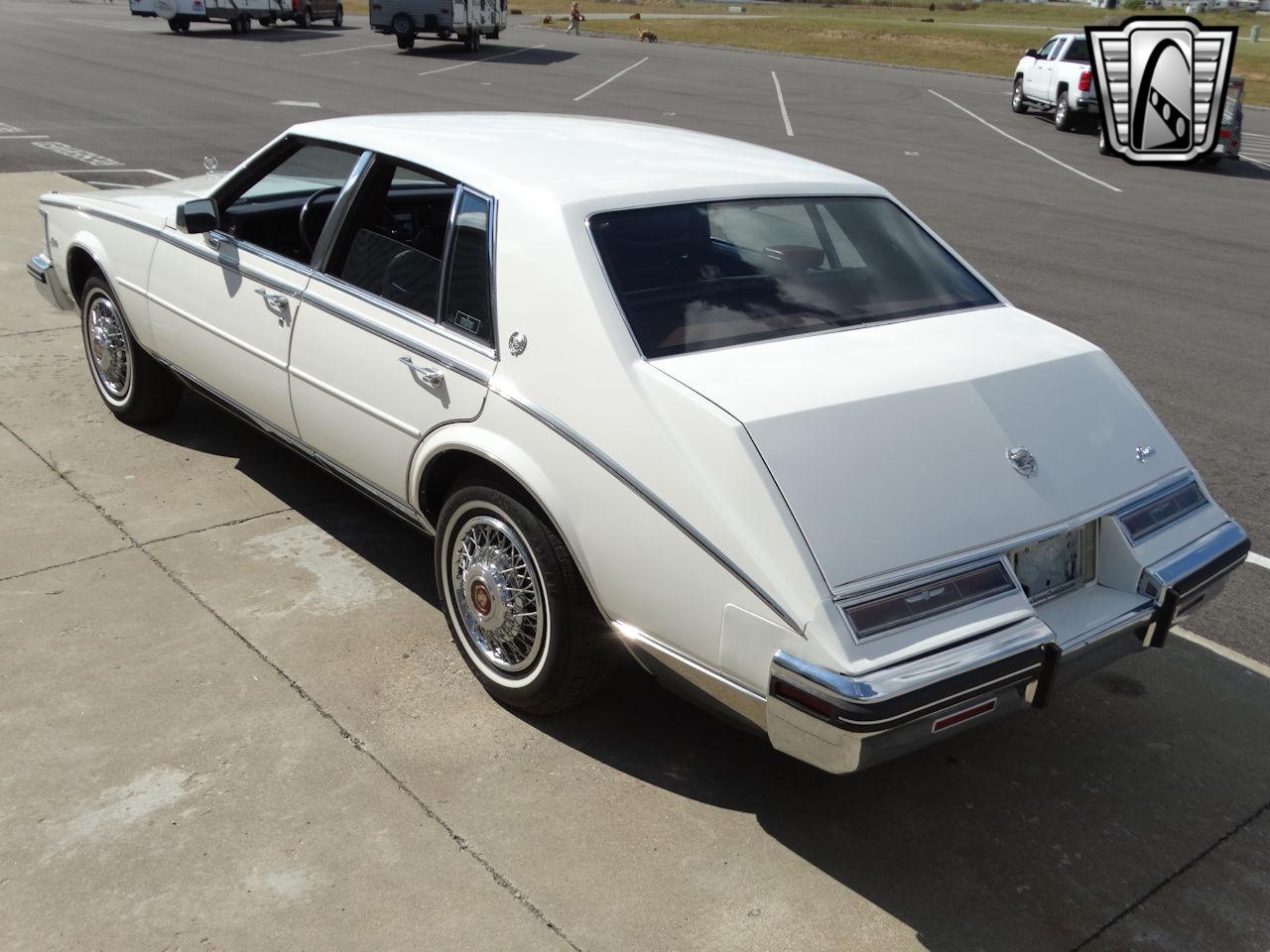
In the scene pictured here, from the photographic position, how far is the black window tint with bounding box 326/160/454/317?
4098mm

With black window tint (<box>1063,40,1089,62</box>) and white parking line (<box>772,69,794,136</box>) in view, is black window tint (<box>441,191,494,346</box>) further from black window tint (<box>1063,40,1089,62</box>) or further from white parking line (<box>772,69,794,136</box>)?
black window tint (<box>1063,40,1089,62</box>)

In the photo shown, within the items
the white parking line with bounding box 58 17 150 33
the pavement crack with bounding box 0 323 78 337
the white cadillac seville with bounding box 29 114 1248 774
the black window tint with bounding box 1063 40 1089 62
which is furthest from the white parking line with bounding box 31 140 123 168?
the white parking line with bounding box 58 17 150 33

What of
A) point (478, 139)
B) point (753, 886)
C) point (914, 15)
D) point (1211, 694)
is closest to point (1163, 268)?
point (1211, 694)

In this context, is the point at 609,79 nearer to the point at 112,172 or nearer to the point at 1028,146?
the point at 1028,146

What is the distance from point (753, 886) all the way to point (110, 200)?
14.6ft

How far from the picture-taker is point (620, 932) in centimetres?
301

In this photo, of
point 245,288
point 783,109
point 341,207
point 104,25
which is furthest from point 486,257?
point 104,25

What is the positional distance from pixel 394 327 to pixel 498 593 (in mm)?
989

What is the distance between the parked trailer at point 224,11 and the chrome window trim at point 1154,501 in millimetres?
35429

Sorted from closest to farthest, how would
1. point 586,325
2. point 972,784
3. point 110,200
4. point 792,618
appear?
point 792,618
point 586,325
point 972,784
point 110,200

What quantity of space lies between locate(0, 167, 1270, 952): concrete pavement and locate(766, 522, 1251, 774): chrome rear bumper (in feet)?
1.65

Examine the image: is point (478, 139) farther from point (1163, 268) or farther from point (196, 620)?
point (1163, 268)

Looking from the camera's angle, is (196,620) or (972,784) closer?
(972,784)

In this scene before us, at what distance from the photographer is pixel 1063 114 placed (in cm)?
2398
